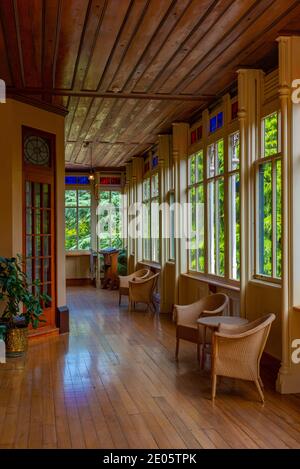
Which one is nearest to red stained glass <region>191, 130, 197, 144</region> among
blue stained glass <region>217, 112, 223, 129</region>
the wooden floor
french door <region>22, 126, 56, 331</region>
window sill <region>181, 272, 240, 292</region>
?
blue stained glass <region>217, 112, 223, 129</region>

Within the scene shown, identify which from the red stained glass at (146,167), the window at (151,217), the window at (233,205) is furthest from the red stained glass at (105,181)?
the window at (233,205)

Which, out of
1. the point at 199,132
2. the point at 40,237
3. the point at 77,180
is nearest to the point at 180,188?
the point at 199,132

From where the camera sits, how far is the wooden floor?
144 inches

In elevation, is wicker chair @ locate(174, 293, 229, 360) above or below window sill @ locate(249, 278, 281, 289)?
below

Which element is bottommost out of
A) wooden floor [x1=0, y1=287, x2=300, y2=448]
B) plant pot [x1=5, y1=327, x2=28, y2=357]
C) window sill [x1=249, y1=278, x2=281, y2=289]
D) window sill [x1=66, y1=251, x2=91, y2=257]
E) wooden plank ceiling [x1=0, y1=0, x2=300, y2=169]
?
wooden floor [x1=0, y1=287, x2=300, y2=448]

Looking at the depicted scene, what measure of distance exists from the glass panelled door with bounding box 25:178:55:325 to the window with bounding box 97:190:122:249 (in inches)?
301

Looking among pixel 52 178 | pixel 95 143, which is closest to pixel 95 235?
pixel 95 143

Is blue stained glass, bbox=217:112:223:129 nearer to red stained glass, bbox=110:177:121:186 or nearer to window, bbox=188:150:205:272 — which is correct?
window, bbox=188:150:205:272

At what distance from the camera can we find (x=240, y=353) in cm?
456

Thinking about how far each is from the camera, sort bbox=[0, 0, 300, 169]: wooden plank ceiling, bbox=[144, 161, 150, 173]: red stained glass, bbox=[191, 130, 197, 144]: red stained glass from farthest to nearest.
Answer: bbox=[144, 161, 150, 173]: red stained glass
bbox=[191, 130, 197, 144]: red stained glass
bbox=[0, 0, 300, 169]: wooden plank ceiling

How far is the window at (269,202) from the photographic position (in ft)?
Result: 18.4

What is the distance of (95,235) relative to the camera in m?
15.2

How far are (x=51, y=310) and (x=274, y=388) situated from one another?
3.90 m
